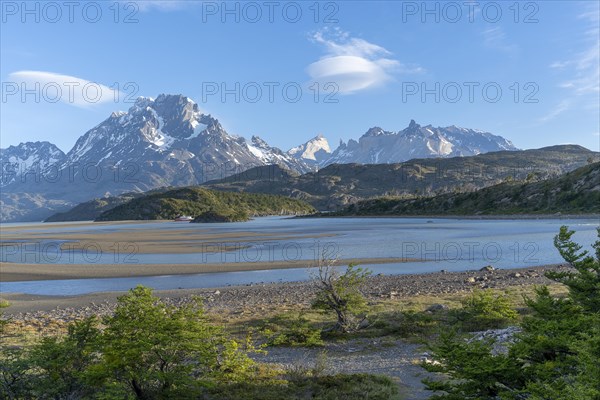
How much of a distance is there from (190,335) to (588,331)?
8825mm

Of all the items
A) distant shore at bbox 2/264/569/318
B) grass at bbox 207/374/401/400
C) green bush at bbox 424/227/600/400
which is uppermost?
green bush at bbox 424/227/600/400

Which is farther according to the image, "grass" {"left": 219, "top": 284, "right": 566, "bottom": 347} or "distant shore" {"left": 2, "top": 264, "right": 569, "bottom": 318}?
"distant shore" {"left": 2, "top": 264, "right": 569, "bottom": 318}

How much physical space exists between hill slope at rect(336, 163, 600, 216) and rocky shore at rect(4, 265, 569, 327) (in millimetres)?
106903

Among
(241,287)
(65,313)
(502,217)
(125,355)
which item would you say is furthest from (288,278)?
(502,217)

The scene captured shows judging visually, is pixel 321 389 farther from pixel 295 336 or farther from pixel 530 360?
pixel 295 336

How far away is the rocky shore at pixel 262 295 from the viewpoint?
94.6 feet

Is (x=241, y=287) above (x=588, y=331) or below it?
below

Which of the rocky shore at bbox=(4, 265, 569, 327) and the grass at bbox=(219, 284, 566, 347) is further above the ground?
the grass at bbox=(219, 284, 566, 347)

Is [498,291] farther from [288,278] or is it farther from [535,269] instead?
Answer: [288,278]

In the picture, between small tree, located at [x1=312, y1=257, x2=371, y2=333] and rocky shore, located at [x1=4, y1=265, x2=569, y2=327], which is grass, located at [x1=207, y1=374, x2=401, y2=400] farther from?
rocky shore, located at [x1=4, y1=265, x2=569, y2=327]

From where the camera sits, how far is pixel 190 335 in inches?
447

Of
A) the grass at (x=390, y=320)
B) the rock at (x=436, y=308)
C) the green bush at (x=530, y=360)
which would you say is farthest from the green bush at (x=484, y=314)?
the green bush at (x=530, y=360)

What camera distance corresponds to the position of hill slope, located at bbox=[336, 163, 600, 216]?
13200 cm

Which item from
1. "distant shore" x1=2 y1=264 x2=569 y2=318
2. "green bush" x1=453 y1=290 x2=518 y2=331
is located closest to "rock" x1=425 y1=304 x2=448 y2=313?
"green bush" x1=453 y1=290 x2=518 y2=331
